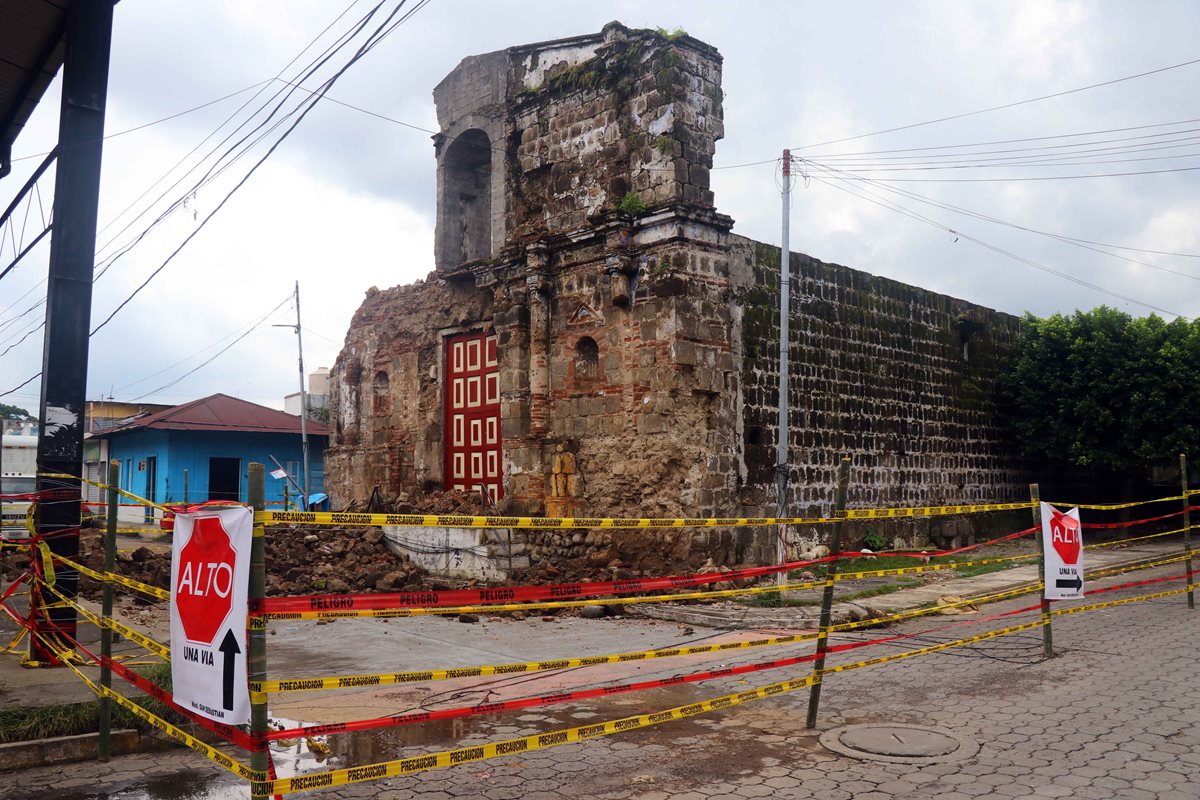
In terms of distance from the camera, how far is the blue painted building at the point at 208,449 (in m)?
27.0

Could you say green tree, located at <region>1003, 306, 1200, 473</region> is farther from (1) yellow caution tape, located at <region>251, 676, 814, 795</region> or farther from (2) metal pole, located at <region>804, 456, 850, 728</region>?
(1) yellow caution tape, located at <region>251, 676, 814, 795</region>

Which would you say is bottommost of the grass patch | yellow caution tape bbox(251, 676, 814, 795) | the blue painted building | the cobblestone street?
the cobblestone street

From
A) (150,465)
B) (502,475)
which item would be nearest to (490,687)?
(502,475)

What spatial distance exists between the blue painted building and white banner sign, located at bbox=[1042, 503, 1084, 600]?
2232 cm

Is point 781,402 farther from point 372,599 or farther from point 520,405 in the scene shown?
point 372,599

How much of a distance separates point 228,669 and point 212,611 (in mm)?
264

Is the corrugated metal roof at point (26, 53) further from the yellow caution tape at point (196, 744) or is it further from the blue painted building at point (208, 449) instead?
the blue painted building at point (208, 449)

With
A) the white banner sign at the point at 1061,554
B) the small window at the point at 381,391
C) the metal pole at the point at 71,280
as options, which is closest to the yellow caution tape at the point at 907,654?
the white banner sign at the point at 1061,554

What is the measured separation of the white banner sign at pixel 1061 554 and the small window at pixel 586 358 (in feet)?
23.8

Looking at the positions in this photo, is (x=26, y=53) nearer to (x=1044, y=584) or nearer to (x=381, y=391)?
(x=381, y=391)

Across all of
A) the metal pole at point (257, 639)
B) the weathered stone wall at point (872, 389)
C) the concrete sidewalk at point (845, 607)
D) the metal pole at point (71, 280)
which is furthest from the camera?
the weathered stone wall at point (872, 389)

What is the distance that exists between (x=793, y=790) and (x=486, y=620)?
680cm

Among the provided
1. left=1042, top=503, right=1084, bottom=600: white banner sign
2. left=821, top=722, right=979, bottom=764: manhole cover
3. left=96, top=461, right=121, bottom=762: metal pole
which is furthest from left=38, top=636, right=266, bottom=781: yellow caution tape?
left=1042, top=503, right=1084, bottom=600: white banner sign

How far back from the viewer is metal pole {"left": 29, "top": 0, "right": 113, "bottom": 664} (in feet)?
26.0
